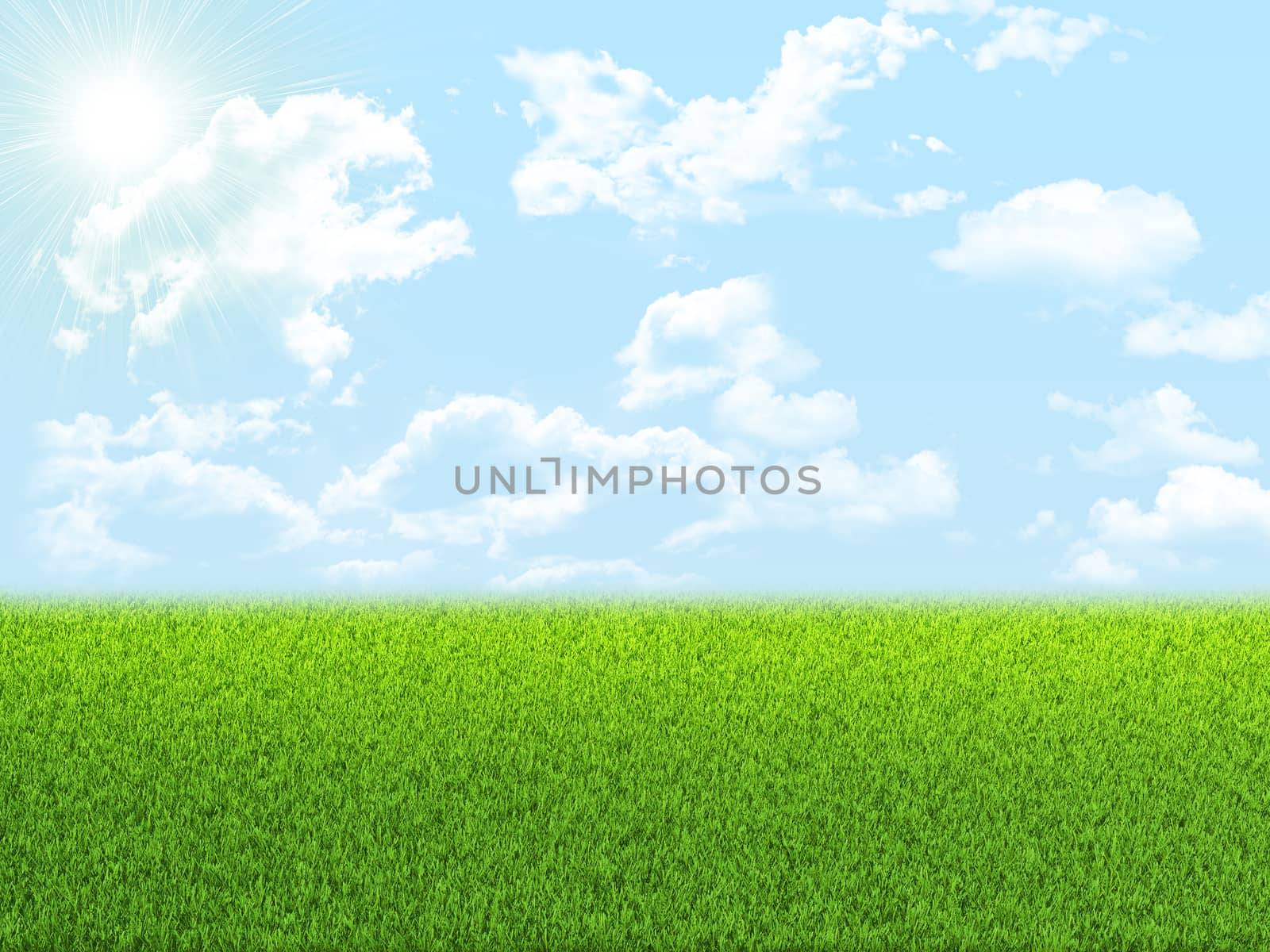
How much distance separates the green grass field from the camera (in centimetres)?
571

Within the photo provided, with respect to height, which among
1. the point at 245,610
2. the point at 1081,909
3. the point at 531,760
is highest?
the point at 245,610

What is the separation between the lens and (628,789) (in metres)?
7.40

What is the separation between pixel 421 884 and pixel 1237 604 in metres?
14.1

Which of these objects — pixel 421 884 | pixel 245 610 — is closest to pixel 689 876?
pixel 421 884

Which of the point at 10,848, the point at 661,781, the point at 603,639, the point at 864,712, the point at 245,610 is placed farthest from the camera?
the point at 245,610

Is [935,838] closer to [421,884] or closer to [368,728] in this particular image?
[421,884]

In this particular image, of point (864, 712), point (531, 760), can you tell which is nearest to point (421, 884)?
point (531, 760)

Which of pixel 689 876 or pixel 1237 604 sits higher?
pixel 1237 604

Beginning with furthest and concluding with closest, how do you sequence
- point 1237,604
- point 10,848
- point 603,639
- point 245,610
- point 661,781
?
point 1237,604 < point 245,610 < point 603,639 < point 661,781 < point 10,848

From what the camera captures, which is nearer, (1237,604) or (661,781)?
(661,781)

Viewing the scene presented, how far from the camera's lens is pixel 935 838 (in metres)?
6.71

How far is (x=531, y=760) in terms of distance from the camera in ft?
26.1

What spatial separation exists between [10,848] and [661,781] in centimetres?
375

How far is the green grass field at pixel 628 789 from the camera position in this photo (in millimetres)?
5707
